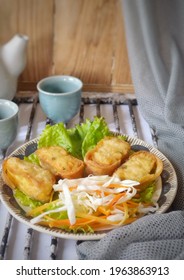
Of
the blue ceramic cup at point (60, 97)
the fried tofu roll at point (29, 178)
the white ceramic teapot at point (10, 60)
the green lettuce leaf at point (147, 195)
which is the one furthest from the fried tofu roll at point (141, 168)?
the white ceramic teapot at point (10, 60)

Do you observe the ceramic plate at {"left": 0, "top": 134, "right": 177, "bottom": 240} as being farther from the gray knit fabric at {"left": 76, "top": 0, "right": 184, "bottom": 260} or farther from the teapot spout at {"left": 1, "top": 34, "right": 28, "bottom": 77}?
the teapot spout at {"left": 1, "top": 34, "right": 28, "bottom": 77}

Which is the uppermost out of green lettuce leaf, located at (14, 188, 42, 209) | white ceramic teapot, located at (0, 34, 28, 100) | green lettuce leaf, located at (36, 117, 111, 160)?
white ceramic teapot, located at (0, 34, 28, 100)

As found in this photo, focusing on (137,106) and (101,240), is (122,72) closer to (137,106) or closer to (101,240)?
(137,106)

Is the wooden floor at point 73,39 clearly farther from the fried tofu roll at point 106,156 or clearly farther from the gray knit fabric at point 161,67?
the fried tofu roll at point 106,156

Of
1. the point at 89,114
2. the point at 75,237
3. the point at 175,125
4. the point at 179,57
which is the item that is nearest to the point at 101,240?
the point at 75,237

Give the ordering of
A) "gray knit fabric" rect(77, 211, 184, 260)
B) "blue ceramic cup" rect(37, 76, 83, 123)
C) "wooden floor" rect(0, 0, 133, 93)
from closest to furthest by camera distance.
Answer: "gray knit fabric" rect(77, 211, 184, 260) → "blue ceramic cup" rect(37, 76, 83, 123) → "wooden floor" rect(0, 0, 133, 93)

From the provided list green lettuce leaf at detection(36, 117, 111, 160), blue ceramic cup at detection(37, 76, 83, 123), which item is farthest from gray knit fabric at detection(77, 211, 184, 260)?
blue ceramic cup at detection(37, 76, 83, 123)
